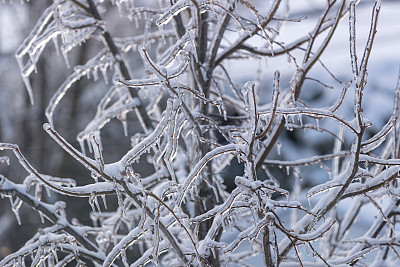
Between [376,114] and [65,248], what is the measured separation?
485 cm

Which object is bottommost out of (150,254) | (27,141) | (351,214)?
(27,141)

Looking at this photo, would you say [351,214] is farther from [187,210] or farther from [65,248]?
[65,248]

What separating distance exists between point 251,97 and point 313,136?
17.8 ft

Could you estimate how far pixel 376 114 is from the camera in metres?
5.77

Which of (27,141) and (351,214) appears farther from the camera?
(27,141)

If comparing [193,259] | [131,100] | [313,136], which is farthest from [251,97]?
[313,136]

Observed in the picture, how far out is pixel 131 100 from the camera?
7.98 feet

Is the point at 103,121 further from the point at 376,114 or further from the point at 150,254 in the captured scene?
the point at 376,114

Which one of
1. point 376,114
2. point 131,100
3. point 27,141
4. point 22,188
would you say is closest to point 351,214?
point 131,100

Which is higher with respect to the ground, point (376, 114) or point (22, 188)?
point (22, 188)

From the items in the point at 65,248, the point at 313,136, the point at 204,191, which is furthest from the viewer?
the point at 313,136

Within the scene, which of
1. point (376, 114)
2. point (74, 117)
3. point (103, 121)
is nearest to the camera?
point (103, 121)

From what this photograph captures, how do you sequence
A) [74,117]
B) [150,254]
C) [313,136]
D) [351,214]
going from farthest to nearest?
[74,117]
[313,136]
[351,214]
[150,254]

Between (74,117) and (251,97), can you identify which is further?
(74,117)
